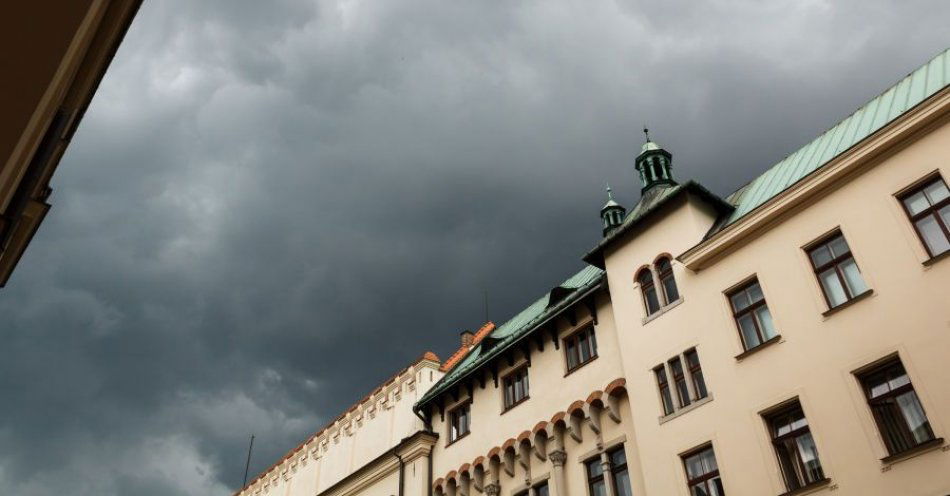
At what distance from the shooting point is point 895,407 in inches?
611

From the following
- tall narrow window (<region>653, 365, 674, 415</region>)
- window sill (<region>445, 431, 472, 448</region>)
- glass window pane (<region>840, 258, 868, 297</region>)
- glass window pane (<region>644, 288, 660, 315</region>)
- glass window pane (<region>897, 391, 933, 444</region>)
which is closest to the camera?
glass window pane (<region>897, 391, 933, 444</region>)

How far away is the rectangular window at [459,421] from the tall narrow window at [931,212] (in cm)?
1780

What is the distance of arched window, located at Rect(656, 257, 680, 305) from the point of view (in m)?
22.1

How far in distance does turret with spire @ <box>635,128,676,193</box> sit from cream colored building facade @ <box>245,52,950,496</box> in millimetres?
59

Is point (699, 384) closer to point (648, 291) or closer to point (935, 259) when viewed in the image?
point (648, 291)

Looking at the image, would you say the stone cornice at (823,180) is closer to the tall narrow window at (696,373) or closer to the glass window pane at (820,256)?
the glass window pane at (820,256)

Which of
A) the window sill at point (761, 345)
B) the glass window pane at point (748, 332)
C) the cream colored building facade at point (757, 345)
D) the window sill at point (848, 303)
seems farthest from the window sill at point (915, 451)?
the glass window pane at point (748, 332)

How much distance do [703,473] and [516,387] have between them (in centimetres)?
962

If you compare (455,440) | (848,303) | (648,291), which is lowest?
(848,303)

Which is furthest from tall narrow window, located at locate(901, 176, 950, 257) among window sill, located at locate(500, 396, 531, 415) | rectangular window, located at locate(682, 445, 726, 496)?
window sill, located at locate(500, 396, 531, 415)

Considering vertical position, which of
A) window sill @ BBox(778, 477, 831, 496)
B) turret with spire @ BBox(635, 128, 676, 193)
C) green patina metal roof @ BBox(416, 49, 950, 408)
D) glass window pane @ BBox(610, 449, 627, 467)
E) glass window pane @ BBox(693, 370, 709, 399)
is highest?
turret with spire @ BBox(635, 128, 676, 193)

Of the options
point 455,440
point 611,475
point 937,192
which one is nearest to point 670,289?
point 611,475

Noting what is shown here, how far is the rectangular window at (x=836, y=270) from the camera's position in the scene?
57.7 feet

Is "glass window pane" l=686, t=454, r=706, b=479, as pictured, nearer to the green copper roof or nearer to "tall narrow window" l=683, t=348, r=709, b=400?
"tall narrow window" l=683, t=348, r=709, b=400
